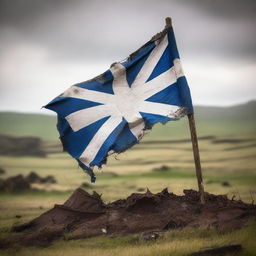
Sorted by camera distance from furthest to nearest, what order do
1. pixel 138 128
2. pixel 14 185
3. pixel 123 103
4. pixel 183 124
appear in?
pixel 183 124
pixel 14 185
pixel 123 103
pixel 138 128

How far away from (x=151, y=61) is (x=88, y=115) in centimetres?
204

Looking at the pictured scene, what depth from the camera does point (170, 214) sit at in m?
12.6

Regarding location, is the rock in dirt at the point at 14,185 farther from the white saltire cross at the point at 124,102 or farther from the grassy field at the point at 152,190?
the white saltire cross at the point at 124,102

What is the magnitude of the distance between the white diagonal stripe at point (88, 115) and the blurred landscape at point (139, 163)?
127 cm

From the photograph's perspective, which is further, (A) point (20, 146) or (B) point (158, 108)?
(A) point (20, 146)

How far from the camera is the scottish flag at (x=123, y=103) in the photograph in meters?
12.9

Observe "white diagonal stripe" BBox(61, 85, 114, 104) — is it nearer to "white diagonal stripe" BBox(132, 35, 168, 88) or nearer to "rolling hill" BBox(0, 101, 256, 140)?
"white diagonal stripe" BBox(132, 35, 168, 88)

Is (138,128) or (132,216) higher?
(138,128)

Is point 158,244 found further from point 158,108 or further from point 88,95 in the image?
point 88,95

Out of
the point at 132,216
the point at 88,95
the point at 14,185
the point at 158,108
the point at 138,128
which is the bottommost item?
the point at 132,216

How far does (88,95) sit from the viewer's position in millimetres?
13336

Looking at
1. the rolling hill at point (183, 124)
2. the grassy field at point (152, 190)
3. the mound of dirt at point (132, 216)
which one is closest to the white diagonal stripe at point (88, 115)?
the grassy field at point (152, 190)

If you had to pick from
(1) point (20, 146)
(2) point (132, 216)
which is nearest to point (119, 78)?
(2) point (132, 216)

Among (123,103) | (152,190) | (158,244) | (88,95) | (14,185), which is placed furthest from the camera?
(14,185)
